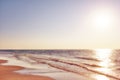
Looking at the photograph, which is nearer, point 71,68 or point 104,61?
point 71,68

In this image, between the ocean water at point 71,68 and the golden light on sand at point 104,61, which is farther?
the golden light on sand at point 104,61

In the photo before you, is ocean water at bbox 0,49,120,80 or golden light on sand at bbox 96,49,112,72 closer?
ocean water at bbox 0,49,120,80

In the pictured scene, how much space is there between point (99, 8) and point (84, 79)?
3.42m

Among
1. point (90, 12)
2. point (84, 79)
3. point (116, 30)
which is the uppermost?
point (90, 12)

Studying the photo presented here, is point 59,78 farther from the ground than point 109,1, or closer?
closer

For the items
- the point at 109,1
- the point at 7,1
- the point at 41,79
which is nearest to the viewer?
the point at 41,79

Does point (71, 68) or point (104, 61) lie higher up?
point (104, 61)

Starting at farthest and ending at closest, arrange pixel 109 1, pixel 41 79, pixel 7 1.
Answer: pixel 7 1 < pixel 109 1 < pixel 41 79

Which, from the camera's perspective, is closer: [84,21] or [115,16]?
[115,16]

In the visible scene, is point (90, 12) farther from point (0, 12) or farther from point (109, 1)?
point (0, 12)

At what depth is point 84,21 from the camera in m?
9.17

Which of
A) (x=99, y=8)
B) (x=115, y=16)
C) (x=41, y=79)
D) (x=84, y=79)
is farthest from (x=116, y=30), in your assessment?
(x=41, y=79)

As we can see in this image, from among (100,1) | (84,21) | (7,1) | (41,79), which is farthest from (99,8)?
(41,79)

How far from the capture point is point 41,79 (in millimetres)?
5207
